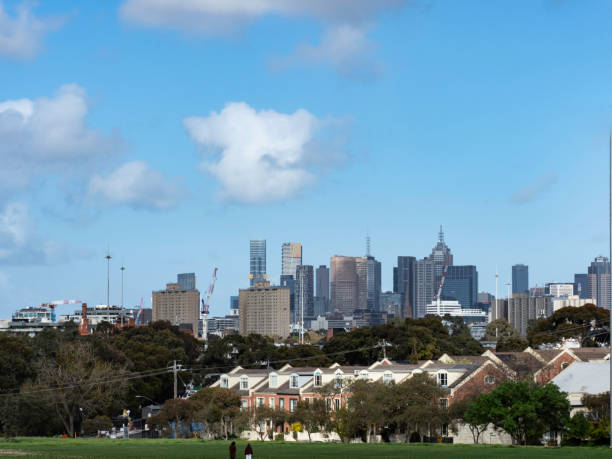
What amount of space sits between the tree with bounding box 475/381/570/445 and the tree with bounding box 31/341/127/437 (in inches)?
1767

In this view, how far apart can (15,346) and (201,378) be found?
144 ft

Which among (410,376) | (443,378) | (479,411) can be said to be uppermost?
(410,376)

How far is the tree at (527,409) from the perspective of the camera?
63.5 m

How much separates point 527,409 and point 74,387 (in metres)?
48.9

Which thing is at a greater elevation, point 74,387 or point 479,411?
point 479,411

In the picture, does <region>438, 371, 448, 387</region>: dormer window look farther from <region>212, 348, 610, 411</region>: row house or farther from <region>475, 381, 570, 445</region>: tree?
<region>475, 381, 570, 445</region>: tree

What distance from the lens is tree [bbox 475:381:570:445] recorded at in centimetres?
6347

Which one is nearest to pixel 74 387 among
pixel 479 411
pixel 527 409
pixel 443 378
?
pixel 443 378

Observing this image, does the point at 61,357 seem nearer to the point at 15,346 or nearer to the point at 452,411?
the point at 15,346

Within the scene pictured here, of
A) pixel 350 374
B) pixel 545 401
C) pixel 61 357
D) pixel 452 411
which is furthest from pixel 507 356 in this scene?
pixel 61 357

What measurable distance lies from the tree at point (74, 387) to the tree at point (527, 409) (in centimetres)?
4488

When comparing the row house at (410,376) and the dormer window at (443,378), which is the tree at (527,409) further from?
the dormer window at (443,378)

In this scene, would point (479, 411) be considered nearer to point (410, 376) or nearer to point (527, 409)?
point (527, 409)

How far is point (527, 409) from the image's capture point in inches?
2483
